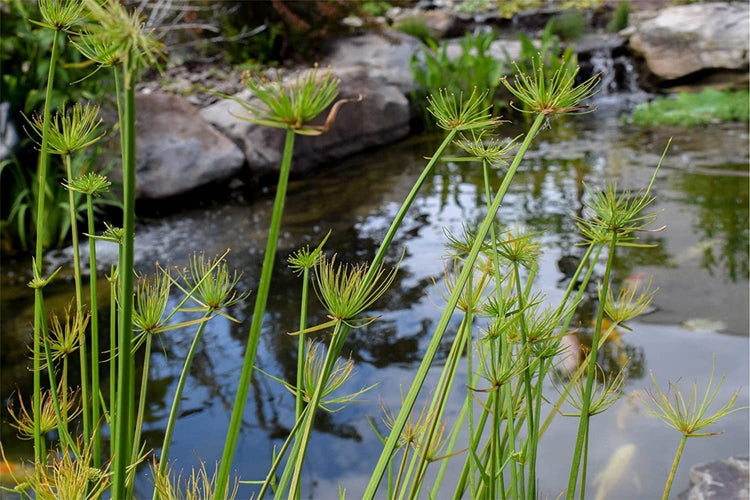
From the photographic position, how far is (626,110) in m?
8.08

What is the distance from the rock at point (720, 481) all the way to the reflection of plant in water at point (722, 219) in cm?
163

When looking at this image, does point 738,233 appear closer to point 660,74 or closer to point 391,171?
point 391,171

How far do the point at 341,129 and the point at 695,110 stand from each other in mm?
3952

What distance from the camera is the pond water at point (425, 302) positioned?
6.98 ft

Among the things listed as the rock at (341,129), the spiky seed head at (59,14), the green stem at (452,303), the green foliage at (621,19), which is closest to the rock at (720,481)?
the green stem at (452,303)

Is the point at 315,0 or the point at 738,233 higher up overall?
the point at 315,0

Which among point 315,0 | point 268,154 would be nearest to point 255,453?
point 268,154

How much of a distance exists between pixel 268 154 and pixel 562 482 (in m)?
4.00

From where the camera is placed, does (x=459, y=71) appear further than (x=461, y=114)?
Yes

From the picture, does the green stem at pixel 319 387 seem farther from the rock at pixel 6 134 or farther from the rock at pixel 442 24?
the rock at pixel 442 24

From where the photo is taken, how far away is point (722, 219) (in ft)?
13.2

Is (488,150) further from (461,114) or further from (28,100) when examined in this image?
(28,100)

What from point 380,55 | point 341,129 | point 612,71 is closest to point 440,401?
point 341,129

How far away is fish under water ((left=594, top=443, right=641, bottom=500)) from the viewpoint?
1.93m
